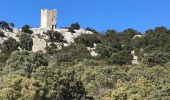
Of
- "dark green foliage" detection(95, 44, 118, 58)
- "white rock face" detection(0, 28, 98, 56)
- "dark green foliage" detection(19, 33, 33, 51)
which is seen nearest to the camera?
"dark green foliage" detection(95, 44, 118, 58)

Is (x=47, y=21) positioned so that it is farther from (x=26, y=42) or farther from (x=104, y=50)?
(x=104, y=50)

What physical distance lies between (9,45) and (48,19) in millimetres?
22885

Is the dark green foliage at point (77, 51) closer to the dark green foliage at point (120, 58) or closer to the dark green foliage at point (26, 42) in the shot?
the dark green foliage at point (120, 58)

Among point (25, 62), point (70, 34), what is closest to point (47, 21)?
point (70, 34)

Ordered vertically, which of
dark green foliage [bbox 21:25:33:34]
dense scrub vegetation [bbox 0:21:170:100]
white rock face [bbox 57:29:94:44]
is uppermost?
dark green foliage [bbox 21:25:33:34]

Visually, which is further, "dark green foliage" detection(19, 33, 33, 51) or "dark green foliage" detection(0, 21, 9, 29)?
"dark green foliage" detection(0, 21, 9, 29)

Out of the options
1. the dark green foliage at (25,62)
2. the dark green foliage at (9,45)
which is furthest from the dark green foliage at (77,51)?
the dark green foliage at (25,62)

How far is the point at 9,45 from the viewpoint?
11881cm

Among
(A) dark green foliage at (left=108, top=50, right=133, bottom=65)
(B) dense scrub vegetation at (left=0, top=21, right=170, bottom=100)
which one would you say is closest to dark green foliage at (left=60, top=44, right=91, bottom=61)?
(B) dense scrub vegetation at (left=0, top=21, right=170, bottom=100)

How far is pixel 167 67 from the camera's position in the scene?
295 feet

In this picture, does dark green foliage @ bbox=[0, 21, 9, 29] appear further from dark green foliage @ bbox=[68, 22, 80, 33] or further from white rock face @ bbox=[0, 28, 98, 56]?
dark green foliage @ bbox=[68, 22, 80, 33]

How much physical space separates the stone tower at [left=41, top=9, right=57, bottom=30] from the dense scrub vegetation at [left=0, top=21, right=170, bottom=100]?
895 cm

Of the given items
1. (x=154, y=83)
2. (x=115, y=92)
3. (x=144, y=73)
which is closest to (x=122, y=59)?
(x=144, y=73)

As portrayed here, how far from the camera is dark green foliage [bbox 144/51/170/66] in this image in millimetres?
100375
